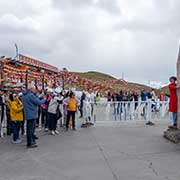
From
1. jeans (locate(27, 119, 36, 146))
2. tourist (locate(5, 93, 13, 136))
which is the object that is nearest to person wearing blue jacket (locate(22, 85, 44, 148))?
jeans (locate(27, 119, 36, 146))

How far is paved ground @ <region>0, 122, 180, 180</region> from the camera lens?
6.57 metres

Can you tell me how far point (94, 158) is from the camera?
8078 mm

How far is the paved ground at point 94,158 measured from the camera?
657cm

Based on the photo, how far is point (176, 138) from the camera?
31.6 feet

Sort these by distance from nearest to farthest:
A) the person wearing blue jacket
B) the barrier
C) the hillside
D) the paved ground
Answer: the paved ground, the person wearing blue jacket, the barrier, the hillside

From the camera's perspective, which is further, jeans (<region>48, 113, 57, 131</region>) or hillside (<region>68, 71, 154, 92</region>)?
hillside (<region>68, 71, 154, 92</region>)

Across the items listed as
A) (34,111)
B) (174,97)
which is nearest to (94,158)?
(34,111)

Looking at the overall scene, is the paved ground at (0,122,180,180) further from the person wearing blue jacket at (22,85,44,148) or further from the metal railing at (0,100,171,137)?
the metal railing at (0,100,171,137)

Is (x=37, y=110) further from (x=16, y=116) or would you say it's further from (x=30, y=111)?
(x=16, y=116)

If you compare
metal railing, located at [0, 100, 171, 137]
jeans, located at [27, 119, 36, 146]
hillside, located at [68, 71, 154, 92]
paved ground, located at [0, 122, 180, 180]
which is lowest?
paved ground, located at [0, 122, 180, 180]

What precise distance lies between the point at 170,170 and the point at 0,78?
11.0m

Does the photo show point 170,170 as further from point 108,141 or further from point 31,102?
point 31,102

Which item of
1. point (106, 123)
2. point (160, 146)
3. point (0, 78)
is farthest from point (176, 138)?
point (0, 78)

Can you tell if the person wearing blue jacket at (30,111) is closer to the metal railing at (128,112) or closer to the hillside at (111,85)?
the metal railing at (128,112)
